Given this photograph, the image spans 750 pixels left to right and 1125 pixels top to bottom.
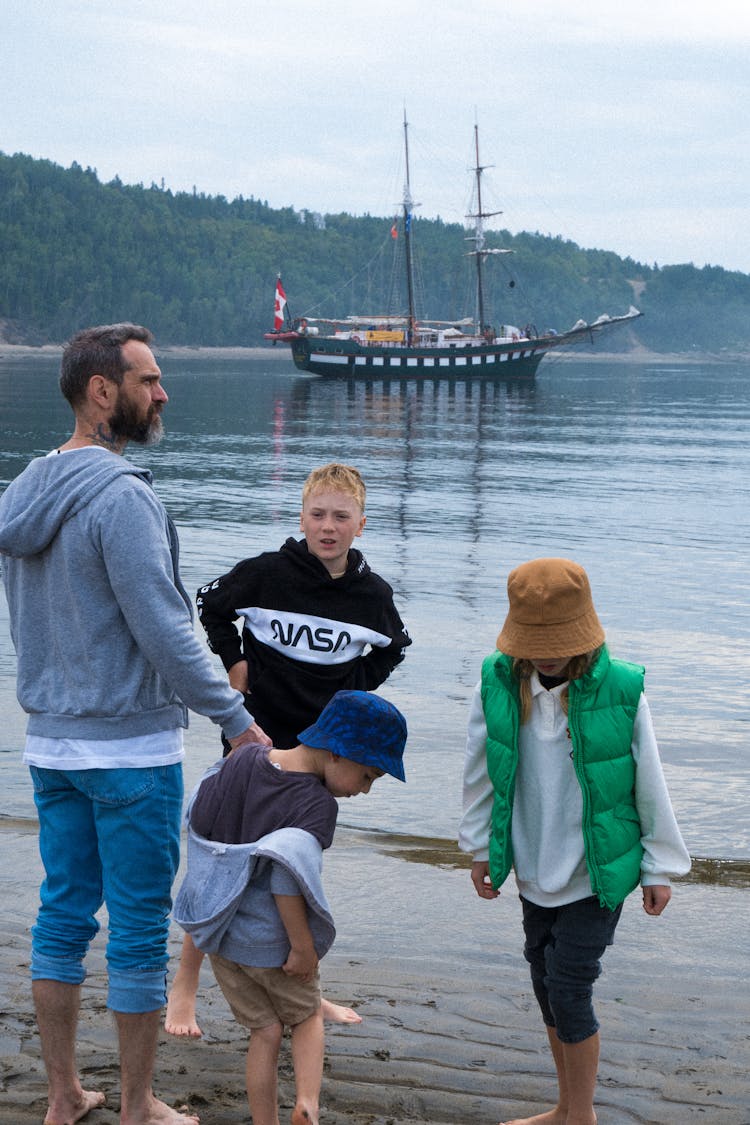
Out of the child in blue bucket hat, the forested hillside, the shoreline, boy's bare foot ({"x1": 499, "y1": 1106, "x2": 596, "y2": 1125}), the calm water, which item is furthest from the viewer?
the forested hillside

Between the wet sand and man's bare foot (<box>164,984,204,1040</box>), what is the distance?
0.09 ft

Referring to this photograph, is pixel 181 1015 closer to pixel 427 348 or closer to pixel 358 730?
pixel 358 730

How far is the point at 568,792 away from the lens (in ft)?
9.51

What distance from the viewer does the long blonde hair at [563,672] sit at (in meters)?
2.86

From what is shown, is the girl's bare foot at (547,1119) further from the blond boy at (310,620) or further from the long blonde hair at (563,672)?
the long blonde hair at (563,672)

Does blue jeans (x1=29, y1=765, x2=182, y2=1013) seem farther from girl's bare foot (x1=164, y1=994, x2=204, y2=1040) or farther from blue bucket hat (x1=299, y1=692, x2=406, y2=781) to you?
girl's bare foot (x1=164, y1=994, x2=204, y2=1040)

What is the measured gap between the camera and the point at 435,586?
12664 mm

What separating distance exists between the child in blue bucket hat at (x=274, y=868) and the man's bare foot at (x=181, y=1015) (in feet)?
2.04

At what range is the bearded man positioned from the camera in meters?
2.73

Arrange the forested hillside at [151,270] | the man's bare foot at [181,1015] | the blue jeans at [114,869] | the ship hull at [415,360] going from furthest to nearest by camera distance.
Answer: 1. the forested hillside at [151,270]
2. the ship hull at [415,360]
3. the man's bare foot at [181,1015]
4. the blue jeans at [114,869]

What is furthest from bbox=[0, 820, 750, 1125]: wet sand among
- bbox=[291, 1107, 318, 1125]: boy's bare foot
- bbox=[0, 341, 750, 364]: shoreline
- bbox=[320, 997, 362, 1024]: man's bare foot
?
bbox=[0, 341, 750, 364]: shoreline

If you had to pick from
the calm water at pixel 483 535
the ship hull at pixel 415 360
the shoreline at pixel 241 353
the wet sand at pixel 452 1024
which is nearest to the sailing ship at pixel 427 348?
the ship hull at pixel 415 360

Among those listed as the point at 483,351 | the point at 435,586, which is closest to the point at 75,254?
the point at 483,351

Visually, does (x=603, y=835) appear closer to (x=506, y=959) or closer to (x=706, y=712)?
(x=506, y=959)
